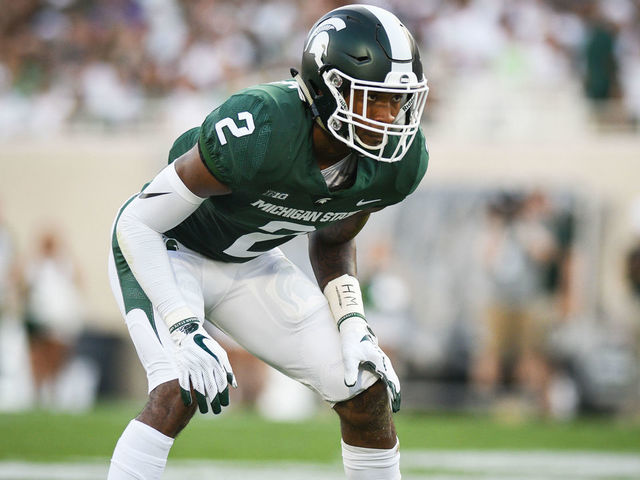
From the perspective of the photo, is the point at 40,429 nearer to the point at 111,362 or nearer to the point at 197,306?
the point at 111,362

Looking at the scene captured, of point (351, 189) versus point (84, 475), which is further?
point (84, 475)

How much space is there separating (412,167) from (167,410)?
1029 millimetres

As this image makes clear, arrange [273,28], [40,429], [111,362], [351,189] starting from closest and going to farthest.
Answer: [351,189] < [40,429] < [111,362] < [273,28]

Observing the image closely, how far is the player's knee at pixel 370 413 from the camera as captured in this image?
3367 mm

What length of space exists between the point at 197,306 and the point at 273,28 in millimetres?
7662

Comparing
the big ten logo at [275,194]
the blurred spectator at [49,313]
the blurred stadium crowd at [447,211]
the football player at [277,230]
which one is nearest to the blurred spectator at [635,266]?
the blurred stadium crowd at [447,211]

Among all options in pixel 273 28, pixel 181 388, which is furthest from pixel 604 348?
pixel 181 388

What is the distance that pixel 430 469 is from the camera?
5.48 metres

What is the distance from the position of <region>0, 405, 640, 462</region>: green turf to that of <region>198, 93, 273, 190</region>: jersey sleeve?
302 cm

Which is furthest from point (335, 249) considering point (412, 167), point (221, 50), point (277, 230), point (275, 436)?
point (221, 50)

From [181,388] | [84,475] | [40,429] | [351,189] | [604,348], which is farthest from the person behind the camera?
[604,348]

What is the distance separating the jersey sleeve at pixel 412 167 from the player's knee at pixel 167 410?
91 cm

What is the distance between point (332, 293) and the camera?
3.59 meters

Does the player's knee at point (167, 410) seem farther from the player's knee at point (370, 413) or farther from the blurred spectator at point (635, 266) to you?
the blurred spectator at point (635, 266)
